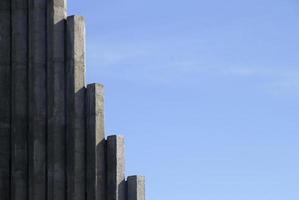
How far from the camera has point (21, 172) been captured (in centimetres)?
4262

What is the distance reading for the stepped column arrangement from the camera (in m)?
42.4

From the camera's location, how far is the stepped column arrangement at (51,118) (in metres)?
42.4

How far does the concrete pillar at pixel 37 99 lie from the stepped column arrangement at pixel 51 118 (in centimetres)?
3

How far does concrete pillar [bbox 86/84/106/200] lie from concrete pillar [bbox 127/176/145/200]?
2.48ft

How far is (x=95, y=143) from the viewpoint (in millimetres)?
42438

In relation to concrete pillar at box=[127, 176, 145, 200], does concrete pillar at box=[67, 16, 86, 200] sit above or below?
above

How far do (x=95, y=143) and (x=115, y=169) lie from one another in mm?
956

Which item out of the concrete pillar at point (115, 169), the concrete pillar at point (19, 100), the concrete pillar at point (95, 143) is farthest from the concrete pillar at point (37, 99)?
the concrete pillar at point (115, 169)

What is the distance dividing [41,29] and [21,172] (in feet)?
→ 14.2

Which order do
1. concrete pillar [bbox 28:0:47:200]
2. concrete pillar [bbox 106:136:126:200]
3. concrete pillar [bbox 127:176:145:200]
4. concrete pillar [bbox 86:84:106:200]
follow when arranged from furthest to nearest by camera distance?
concrete pillar [bbox 28:0:47:200]
concrete pillar [bbox 86:84:106:200]
concrete pillar [bbox 106:136:126:200]
concrete pillar [bbox 127:176:145:200]

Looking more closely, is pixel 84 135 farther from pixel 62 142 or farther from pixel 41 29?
pixel 41 29

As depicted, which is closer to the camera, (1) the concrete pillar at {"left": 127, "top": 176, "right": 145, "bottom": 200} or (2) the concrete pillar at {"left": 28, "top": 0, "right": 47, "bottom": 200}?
(1) the concrete pillar at {"left": 127, "top": 176, "right": 145, "bottom": 200}

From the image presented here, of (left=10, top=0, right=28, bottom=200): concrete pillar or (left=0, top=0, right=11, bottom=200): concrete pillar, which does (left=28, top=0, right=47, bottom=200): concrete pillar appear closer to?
(left=10, top=0, right=28, bottom=200): concrete pillar

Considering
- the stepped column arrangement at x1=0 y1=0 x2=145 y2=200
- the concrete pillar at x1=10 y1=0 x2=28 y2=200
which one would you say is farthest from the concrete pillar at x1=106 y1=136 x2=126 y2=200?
the concrete pillar at x1=10 y1=0 x2=28 y2=200
